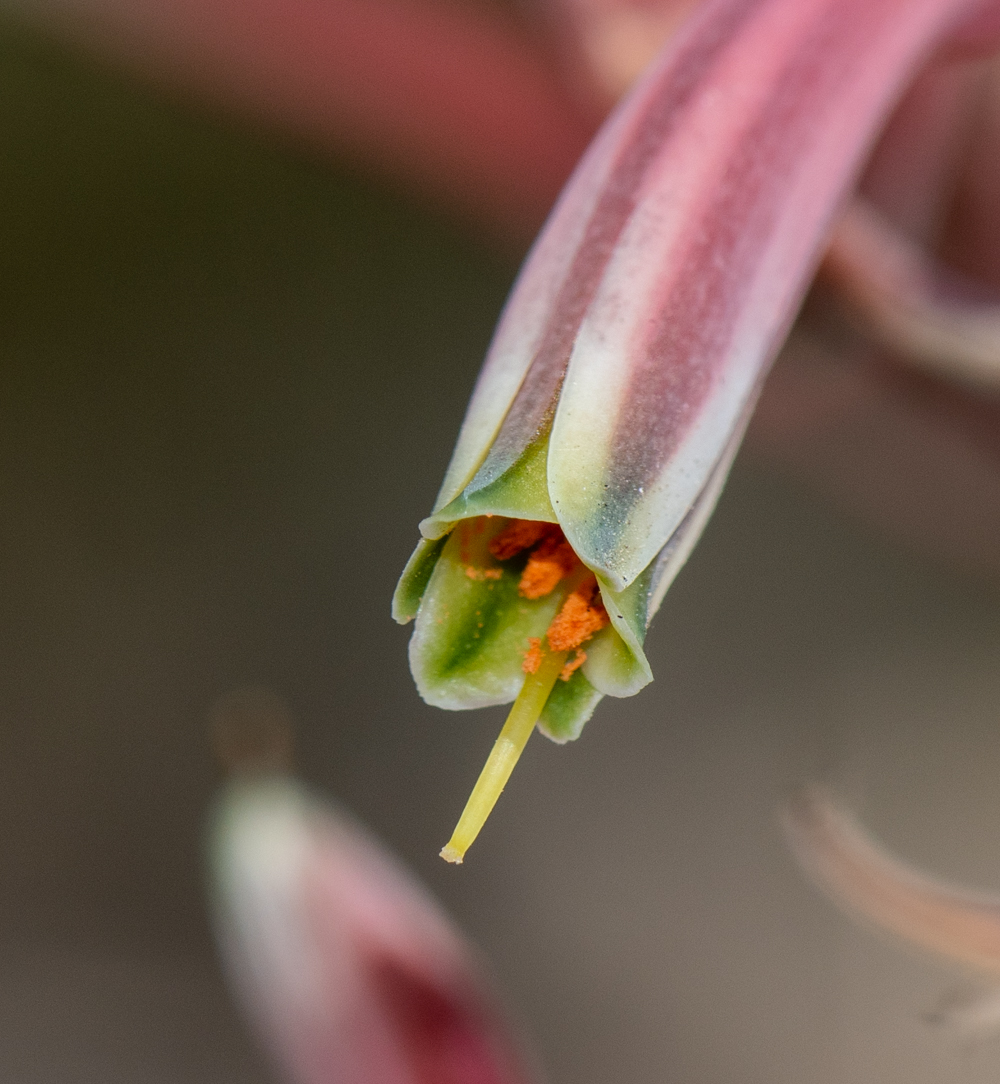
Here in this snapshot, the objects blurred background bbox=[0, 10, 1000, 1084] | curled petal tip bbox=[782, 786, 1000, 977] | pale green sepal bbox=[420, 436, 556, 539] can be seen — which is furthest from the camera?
blurred background bbox=[0, 10, 1000, 1084]

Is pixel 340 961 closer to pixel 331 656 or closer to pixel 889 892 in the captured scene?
pixel 889 892

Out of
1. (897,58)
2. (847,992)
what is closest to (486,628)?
(897,58)

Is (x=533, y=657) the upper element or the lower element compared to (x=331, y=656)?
upper

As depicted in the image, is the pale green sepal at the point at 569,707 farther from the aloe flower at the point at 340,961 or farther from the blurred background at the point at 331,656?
the blurred background at the point at 331,656

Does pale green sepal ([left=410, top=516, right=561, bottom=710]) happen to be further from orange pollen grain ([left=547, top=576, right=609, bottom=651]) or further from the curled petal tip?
the curled petal tip

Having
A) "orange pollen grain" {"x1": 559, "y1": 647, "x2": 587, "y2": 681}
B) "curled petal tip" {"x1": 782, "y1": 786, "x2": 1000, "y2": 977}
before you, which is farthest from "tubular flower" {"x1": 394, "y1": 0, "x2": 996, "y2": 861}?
"curled petal tip" {"x1": 782, "y1": 786, "x2": 1000, "y2": 977}

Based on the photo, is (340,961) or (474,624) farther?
(340,961)

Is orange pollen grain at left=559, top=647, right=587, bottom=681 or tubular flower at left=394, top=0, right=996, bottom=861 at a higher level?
tubular flower at left=394, top=0, right=996, bottom=861

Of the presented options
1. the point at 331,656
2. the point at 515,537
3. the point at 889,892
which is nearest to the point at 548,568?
the point at 515,537
